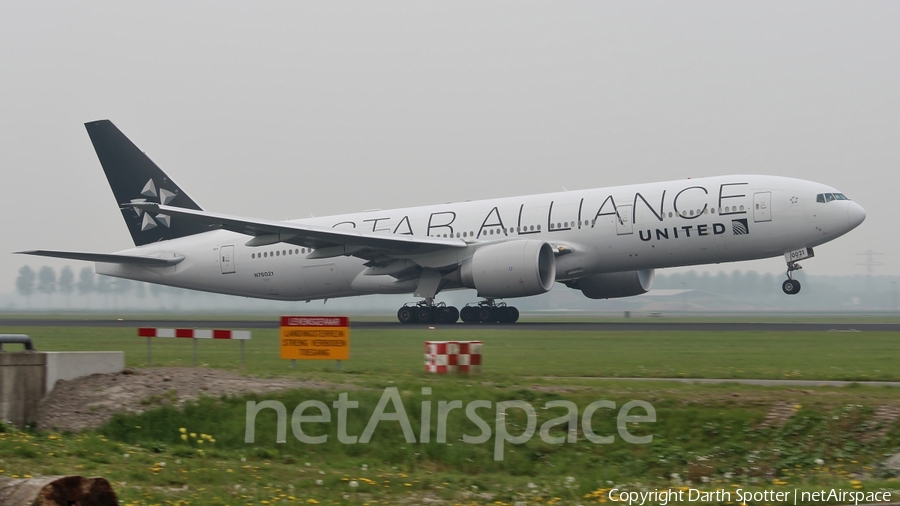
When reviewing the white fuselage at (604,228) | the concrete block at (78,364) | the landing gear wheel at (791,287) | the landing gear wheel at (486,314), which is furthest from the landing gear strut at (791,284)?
the concrete block at (78,364)

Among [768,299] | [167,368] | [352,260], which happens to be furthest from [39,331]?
[768,299]

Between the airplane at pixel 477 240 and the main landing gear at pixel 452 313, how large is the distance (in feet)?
0.16

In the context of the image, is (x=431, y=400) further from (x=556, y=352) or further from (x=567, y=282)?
(x=567, y=282)

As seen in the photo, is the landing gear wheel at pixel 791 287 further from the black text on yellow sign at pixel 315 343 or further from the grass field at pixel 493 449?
the black text on yellow sign at pixel 315 343

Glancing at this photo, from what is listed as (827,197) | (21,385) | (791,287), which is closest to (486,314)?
(791,287)

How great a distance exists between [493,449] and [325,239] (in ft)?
67.2

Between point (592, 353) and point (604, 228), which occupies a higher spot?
point (604, 228)

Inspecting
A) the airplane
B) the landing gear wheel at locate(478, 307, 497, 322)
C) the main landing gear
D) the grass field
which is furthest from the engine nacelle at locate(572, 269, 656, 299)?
the grass field

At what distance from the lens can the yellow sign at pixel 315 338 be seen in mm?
17422

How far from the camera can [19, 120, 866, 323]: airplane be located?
30.3 meters

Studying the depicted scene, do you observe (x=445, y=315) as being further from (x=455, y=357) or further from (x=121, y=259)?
(x=455, y=357)

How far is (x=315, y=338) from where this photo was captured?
1769cm

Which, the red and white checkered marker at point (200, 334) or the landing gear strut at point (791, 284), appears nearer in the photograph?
the red and white checkered marker at point (200, 334)

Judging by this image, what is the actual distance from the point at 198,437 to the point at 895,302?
72700mm
